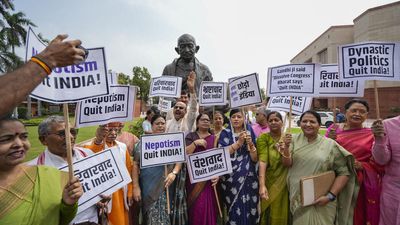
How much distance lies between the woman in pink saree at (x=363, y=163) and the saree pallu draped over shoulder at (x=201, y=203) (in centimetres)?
167

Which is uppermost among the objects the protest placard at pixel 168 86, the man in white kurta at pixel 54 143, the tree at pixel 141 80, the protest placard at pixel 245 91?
the tree at pixel 141 80

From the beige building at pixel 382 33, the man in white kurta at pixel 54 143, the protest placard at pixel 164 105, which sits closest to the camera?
the man in white kurta at pixel 54 143

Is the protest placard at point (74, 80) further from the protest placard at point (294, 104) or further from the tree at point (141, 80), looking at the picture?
the tree at point (141, 80)

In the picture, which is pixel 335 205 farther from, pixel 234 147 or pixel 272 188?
pixel 234 147

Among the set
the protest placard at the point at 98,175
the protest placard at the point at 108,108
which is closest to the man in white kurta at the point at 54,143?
the protest placard at the point at 98,175

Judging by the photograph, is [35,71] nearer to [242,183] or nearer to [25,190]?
[25,190]

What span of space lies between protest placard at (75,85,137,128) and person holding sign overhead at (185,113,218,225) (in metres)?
0.92

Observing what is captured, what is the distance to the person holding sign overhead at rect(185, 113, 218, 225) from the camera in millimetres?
3486

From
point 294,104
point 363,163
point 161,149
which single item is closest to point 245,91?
point 294,104

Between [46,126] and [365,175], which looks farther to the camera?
[365,175]

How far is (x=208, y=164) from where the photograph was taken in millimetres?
3418

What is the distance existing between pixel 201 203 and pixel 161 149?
0.84 meters

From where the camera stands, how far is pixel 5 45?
118ft

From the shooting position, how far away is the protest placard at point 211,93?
172 inches
